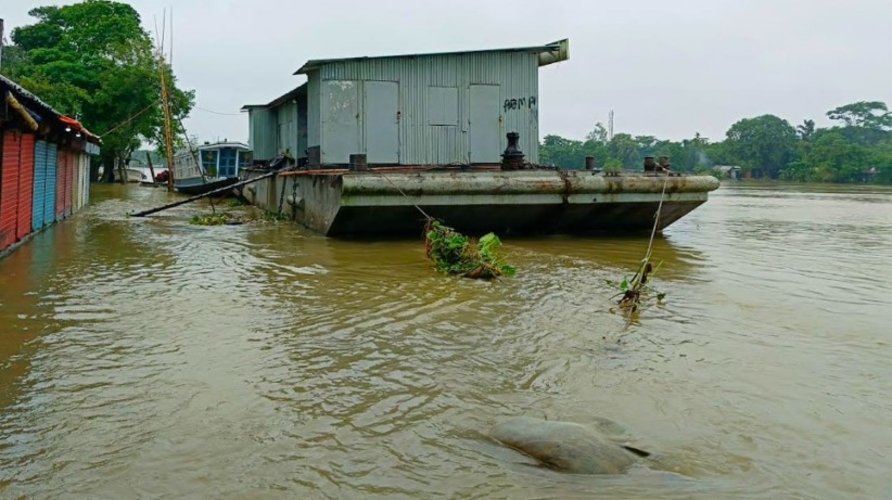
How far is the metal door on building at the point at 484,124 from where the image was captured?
676 inches

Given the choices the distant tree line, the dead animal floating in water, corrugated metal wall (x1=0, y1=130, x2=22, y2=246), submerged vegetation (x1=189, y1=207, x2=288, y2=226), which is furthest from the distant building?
the dead animal floating in water

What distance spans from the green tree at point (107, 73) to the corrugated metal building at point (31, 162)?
59.1 feet

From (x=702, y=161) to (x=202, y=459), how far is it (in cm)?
8474

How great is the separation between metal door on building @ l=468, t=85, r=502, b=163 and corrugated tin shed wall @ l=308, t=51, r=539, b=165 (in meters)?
0.10

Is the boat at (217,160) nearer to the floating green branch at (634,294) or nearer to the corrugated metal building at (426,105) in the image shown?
the corrugated metal building at (426,105)

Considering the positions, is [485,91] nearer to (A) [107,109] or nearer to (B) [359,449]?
(B) [359,449]

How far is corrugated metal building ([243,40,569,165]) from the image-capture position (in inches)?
651

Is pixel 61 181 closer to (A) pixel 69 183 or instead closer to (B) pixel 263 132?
(A) pixel 69 183

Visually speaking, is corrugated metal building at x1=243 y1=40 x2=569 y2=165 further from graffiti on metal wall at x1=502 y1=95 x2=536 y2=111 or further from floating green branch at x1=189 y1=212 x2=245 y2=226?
floating green branch at x1=189 y1=212 x2=245 y2=226

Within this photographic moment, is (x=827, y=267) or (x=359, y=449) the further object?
(x=827, y=267)

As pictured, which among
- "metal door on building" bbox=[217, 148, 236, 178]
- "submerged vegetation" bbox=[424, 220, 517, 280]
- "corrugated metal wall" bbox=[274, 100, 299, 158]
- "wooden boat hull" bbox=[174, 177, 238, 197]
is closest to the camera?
"submerged vegetation" bbox=[424, 220, 517, 280]

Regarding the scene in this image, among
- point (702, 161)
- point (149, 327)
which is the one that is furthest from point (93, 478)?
point (702, 161)

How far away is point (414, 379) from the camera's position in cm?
530

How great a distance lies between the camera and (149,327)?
6.66 metres
